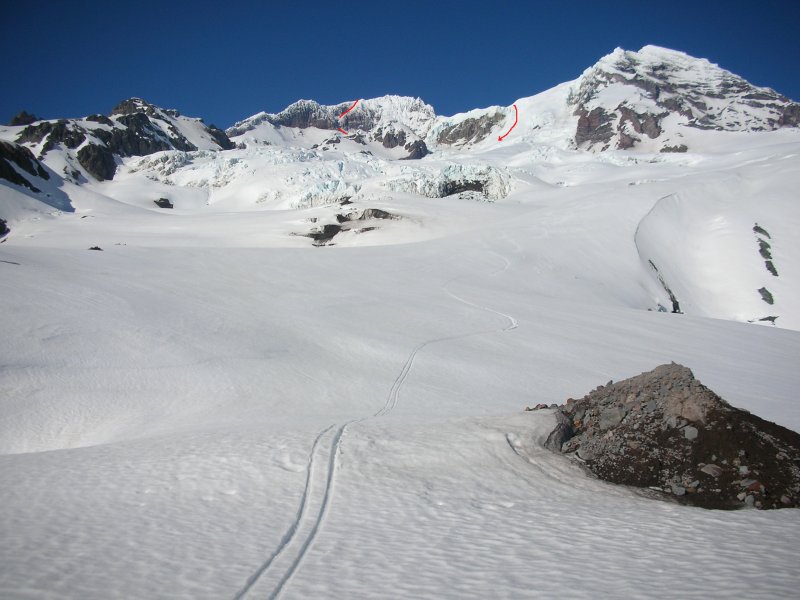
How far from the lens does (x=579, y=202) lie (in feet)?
132

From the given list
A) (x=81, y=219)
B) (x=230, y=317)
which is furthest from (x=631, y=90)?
(x=230, y=317)

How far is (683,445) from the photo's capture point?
15.2 ft

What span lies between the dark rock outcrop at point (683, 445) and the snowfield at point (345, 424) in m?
0.31

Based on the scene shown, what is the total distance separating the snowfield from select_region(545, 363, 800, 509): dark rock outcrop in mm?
310

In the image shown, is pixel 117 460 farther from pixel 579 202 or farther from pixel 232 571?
pixel 579 202

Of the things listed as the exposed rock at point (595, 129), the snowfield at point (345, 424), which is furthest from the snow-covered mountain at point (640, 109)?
the snowfield at point (345, 424)

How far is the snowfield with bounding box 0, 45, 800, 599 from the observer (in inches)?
115

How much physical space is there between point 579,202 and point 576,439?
127ft

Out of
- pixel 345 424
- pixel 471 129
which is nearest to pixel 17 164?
pixel 345 424

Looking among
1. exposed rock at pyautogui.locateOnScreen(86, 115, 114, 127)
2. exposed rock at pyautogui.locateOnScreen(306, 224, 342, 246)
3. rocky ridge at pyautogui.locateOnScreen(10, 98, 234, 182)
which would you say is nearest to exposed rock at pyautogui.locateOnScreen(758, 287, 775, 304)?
exposed rock at pyautogui.locateOnScreen(306, 224, 342, 246)

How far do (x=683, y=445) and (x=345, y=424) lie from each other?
12.3 feet

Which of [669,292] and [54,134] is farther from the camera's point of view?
[54,134]

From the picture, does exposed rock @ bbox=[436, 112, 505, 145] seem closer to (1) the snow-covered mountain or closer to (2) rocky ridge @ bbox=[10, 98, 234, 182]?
(1) the snow-covered mountain

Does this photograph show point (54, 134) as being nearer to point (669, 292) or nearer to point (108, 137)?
point (108, 137)
